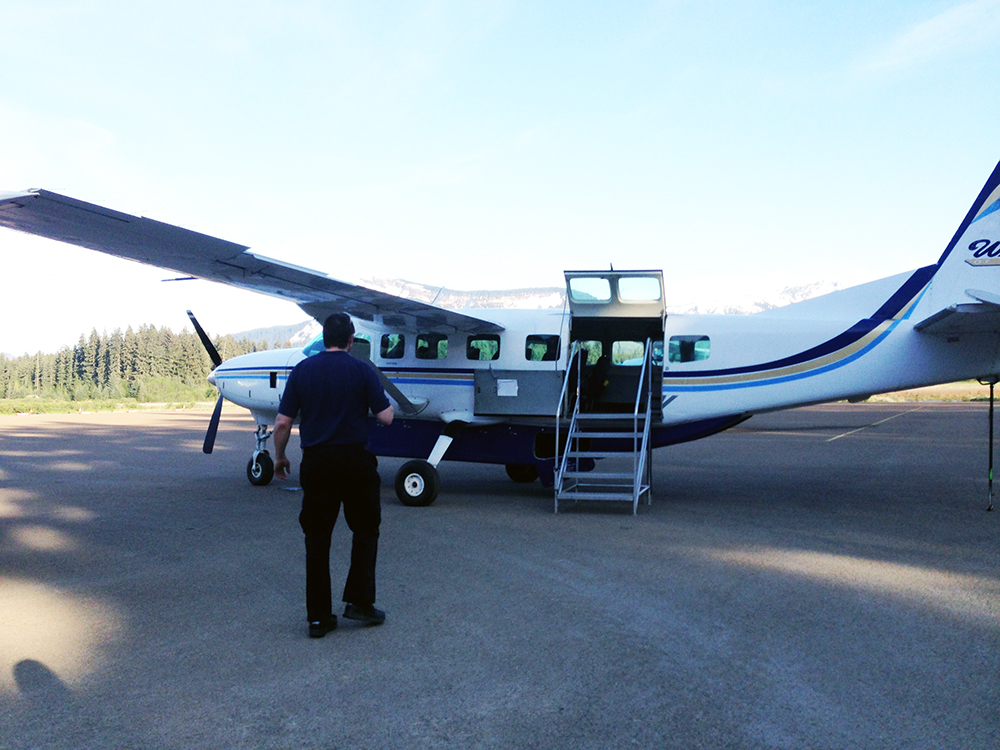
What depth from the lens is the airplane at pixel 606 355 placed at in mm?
9195

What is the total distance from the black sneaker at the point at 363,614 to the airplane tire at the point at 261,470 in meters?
7.33

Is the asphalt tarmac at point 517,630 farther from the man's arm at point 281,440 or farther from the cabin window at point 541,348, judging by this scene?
the cabin window at point 541,348

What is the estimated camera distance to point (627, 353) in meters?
11.4

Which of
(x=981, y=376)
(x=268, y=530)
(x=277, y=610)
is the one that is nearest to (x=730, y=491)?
(x=981, y=376)

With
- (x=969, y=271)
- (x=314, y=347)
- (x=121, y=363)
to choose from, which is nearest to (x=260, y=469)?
(x=314, y=347)

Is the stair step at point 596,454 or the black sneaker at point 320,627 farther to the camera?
the stair step at point 596,454

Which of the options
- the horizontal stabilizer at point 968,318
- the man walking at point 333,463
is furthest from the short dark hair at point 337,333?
the horizontal stabilizer at point 968,318

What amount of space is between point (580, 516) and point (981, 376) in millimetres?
5437

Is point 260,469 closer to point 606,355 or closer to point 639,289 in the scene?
point 606,355

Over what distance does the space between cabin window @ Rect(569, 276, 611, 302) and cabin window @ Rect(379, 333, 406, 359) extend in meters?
2.85

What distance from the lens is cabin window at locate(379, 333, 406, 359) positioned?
11445mm

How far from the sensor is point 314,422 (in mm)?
4578

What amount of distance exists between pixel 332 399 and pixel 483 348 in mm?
6473

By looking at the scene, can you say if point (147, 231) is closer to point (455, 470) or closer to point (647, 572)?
point (647, 572)
